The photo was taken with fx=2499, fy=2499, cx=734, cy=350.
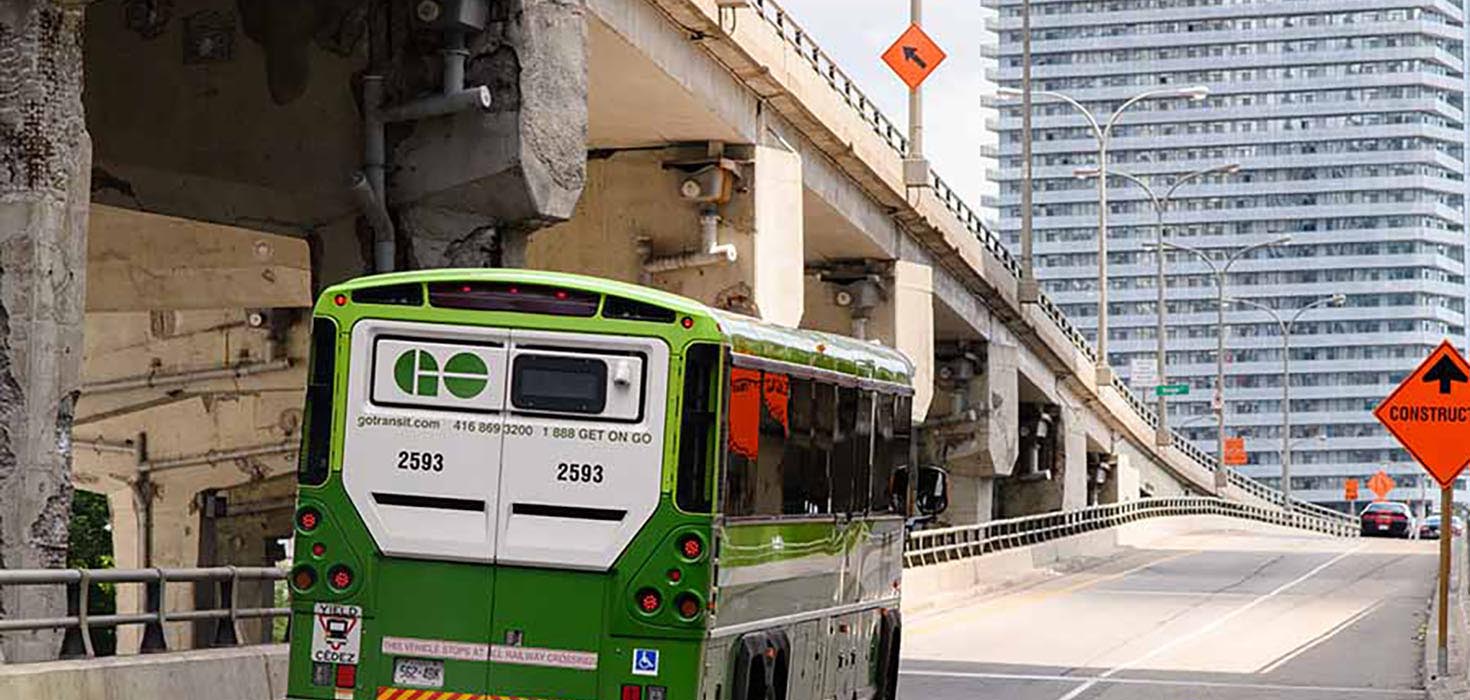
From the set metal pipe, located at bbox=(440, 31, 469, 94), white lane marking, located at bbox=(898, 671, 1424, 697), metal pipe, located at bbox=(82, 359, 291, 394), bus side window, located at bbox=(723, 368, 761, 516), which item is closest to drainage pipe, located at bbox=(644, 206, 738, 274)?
white lane marking, located at bbox=(898, 671, 1424, 697)

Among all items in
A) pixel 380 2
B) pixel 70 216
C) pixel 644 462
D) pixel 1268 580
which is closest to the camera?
pixel 644 462

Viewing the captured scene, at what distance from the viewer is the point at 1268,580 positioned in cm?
4659

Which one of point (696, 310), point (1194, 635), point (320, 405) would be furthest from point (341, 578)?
point (1194, 635)

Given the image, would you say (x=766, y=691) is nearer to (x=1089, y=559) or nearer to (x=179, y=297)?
(x=179, y=297)

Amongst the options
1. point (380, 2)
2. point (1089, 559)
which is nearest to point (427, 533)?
point (380, 2)

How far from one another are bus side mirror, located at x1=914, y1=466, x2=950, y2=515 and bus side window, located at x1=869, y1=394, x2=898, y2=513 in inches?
28.0

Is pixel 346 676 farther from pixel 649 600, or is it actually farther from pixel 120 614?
pixel 120 614

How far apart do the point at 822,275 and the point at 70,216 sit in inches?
1221

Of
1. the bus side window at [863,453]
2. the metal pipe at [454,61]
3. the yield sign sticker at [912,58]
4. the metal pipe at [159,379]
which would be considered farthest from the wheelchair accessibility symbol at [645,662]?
the metal pipe at [159,379]

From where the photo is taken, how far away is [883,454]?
18.2m

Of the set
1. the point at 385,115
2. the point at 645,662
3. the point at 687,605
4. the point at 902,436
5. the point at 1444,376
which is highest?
the point at 385,115

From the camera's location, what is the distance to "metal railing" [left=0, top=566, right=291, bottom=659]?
14.7m

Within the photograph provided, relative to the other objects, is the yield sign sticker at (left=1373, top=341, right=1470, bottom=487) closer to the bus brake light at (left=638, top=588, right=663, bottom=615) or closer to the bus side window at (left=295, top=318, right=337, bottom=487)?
the bus brake light at (left=638, top=588, right=663, bottom=615)

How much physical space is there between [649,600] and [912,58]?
104 feet
